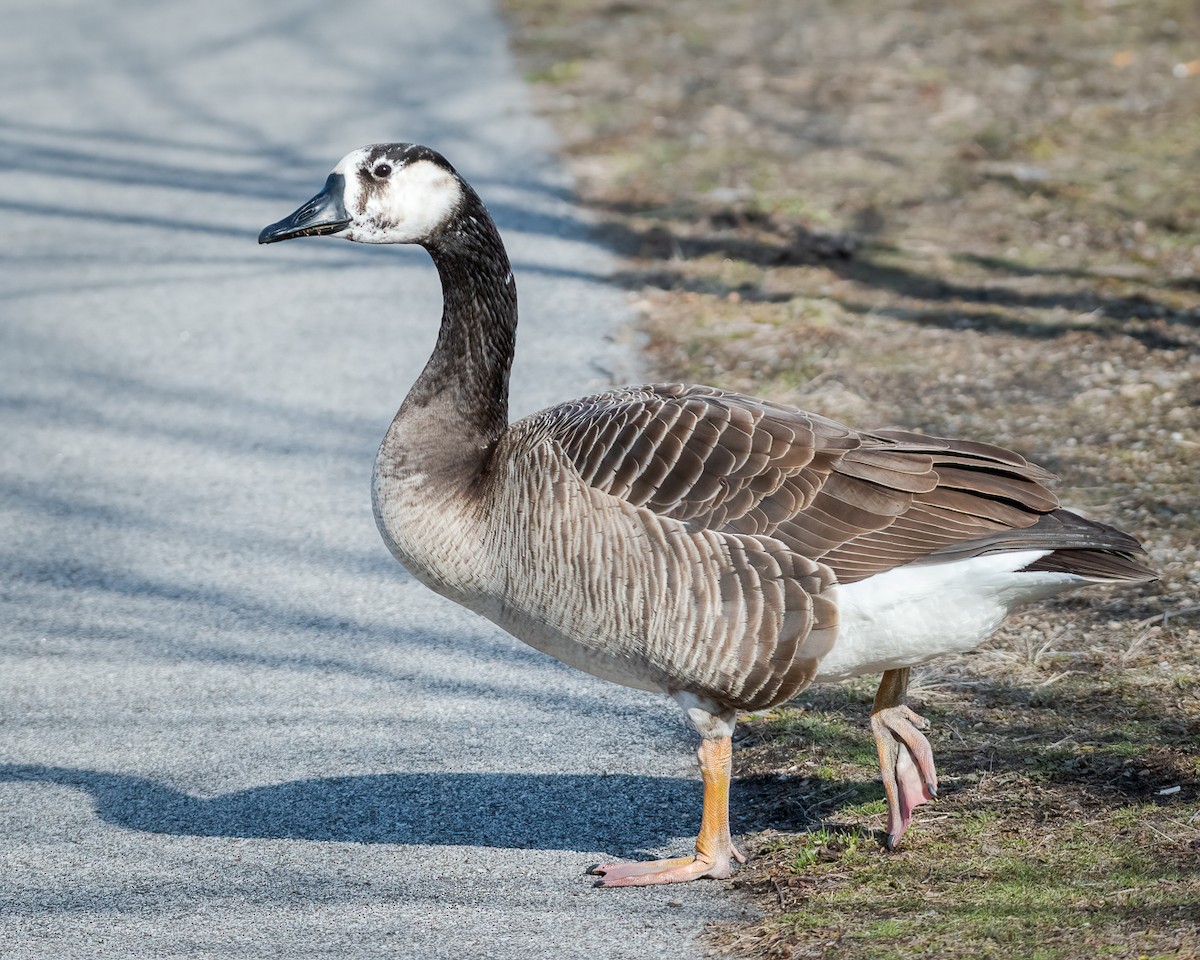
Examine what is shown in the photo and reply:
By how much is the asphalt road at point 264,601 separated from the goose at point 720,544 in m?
0.48

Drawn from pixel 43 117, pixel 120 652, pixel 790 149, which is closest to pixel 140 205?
pixel 43 117

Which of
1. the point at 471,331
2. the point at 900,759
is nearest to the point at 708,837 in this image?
the point at 900,759

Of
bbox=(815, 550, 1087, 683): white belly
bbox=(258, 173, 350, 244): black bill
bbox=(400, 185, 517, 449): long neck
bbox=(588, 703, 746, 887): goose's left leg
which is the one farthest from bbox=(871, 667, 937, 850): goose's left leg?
bbox=(258, 173, 350, 244): black bill

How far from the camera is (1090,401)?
237 inches

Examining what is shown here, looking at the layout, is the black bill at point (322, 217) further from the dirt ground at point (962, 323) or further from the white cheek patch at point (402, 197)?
the dirt ground at point (962, 323)

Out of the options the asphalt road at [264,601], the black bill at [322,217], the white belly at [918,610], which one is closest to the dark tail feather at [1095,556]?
the white belly at [918,610]

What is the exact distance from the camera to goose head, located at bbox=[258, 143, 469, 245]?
3791mm

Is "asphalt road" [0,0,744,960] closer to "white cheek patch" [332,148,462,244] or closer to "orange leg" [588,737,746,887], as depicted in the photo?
"orange leg" [588,737,746,887]

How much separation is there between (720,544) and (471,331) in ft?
3.28

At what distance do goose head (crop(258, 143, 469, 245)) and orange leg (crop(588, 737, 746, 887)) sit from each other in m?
1.55

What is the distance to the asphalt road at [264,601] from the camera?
3.55m

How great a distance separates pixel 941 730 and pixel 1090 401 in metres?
2.42

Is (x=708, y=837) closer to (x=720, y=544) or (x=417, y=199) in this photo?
(x=720, y=544)

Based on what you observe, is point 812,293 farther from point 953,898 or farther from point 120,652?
point 953,898
